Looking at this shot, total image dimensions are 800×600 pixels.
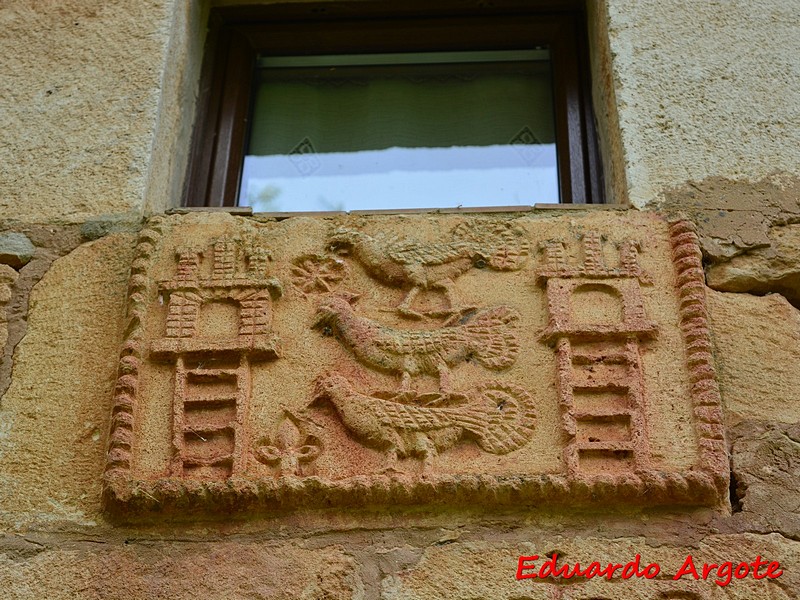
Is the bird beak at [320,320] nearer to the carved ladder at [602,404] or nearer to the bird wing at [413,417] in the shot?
the bird wing at [413,417]

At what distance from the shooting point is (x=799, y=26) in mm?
3518

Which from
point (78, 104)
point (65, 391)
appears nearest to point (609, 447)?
point (65, 391)

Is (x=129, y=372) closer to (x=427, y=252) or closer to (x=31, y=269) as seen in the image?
(x=31, y=269)

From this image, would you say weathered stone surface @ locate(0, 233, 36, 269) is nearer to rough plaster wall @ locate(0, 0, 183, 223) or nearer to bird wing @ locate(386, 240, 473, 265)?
rough plaster wall @ locate(0, 0, 183, 223)

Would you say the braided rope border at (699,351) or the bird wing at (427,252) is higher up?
the bird wing at (427,252)

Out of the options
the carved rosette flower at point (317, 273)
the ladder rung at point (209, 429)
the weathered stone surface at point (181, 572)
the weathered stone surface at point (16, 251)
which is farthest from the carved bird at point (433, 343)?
the weathered stone surface at point (16, 251)

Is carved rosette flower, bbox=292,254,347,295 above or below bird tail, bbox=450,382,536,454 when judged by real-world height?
above

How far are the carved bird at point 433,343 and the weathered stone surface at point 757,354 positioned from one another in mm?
490

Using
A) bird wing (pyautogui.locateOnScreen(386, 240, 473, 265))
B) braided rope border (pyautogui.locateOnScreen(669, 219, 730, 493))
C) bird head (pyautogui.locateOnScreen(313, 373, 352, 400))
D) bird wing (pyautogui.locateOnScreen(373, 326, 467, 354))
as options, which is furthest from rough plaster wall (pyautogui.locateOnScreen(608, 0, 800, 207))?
bird head (pyautogui.locateOnScreen(313, 373, 352, 400))

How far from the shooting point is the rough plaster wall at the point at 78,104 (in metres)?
3.26

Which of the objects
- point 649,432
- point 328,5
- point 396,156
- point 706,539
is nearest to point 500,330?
point 649,432

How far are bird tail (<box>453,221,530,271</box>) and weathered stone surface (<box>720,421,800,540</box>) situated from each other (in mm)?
667

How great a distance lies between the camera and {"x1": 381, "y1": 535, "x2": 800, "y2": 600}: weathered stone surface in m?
2.55

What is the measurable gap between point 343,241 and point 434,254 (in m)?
0.23
